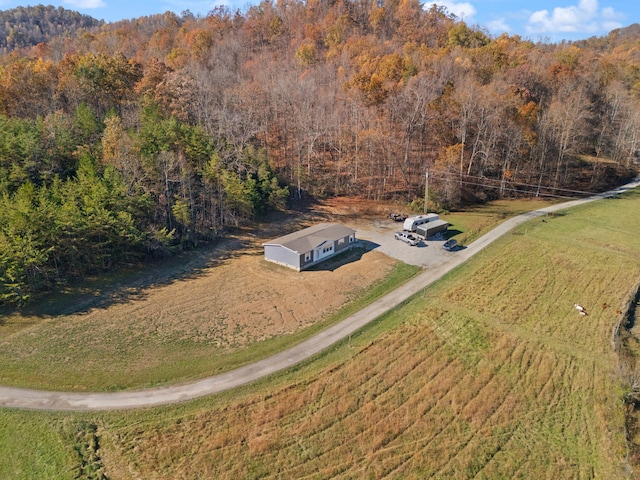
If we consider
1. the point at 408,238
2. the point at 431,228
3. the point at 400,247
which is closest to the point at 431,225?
the point at 431,228

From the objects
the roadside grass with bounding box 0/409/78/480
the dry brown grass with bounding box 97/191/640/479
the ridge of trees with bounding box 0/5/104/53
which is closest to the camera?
the roadside grass with bounding box 0/409/78/480

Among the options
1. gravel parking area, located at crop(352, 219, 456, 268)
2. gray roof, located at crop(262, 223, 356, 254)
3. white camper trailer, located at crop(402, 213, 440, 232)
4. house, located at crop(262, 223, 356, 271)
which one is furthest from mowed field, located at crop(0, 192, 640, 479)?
white camper trailer, located at crop(402, 213, 440, 232)

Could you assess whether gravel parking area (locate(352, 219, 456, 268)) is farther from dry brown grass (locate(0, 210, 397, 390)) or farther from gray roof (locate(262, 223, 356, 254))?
gray roof (locate(262, 223, 356, 254))

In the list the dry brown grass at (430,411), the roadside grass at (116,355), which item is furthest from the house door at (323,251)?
the dry brown grass at (430,411)

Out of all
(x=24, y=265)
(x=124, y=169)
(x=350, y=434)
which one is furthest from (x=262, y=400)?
(x=124, y=169)

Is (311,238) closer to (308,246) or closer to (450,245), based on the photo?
(308,246)

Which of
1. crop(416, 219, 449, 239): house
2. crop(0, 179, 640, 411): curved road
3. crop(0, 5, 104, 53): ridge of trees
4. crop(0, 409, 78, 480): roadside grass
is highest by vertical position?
crop(0, 5, 104, 53): ridge of trees

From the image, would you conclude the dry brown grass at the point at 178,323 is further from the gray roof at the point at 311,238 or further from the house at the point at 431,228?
the house at the point at 431,228
